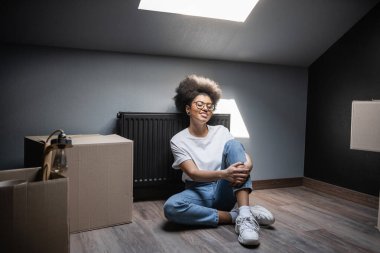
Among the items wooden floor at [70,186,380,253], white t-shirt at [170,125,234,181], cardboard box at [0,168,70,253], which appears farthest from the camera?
white t-shirt at [170,125,234,181]

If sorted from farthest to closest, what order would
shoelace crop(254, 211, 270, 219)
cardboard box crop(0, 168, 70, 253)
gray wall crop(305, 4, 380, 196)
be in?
gray wall crop(305, 4, 380, 196) → shoelace crop(254, 211, 270, 219) → cardboard box crop(0, 168, 70, 253)

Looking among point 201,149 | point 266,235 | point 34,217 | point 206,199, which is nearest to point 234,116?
point 201,149

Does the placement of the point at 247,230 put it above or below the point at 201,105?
below

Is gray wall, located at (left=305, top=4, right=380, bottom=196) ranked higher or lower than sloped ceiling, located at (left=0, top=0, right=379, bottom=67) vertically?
lower

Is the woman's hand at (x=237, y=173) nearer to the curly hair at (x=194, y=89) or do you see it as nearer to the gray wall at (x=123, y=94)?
the curly hair at (x=194, y=89)

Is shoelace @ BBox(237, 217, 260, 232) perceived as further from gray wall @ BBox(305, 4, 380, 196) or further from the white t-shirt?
gray wall @ BBox(305, 4, 380, 196)

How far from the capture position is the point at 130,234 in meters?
1.84

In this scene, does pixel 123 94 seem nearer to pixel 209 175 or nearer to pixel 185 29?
pixel 185 29

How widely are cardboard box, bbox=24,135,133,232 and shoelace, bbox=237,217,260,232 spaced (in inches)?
25.7

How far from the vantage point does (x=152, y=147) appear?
245 centimetres

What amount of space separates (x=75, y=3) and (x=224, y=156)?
1.25 metres

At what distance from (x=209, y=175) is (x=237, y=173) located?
0.17 meters

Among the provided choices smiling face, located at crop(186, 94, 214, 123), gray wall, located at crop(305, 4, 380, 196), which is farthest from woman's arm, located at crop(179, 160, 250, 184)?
gray wall, located at crop(305, 4, 380, 196)

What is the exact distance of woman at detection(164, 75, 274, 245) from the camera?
6.15ft
